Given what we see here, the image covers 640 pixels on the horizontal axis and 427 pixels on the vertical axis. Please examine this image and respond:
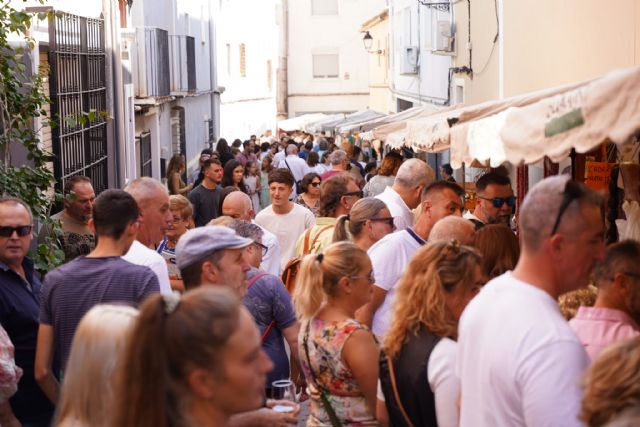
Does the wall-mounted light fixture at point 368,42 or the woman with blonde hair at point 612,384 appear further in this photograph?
the wall-mounted light fixture at point 368,42

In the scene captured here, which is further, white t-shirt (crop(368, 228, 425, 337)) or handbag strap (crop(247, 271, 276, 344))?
white t-shirt (crop(368, 228, 425, 337))

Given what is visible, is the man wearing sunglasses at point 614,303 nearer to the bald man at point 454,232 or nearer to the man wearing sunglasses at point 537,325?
the man wearing sunglasses at point 537,325

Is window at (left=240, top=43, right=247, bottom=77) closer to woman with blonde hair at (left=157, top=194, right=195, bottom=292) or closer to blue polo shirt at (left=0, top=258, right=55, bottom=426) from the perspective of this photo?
woman with blonde hair at (left=157, top=194, right=195, bottom=292)

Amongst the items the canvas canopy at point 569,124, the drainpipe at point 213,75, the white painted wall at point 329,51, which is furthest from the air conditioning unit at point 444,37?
the white painted wall at point 329,51

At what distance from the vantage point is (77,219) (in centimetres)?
895

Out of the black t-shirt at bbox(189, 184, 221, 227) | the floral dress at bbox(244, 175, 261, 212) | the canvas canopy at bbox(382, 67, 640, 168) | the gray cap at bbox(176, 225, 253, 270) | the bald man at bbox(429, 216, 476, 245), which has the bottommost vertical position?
the floral dress at bbox(244, 175, 261, 212)

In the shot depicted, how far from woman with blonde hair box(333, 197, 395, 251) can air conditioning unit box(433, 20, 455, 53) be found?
12.6m

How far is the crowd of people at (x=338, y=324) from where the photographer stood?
9.86ft

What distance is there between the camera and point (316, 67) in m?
54.5

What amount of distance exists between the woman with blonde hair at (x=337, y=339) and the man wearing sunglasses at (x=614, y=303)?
1.01 metres

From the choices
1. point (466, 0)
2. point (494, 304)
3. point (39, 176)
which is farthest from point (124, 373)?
Answer: point (466, 0)

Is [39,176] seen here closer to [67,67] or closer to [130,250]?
[130,250]

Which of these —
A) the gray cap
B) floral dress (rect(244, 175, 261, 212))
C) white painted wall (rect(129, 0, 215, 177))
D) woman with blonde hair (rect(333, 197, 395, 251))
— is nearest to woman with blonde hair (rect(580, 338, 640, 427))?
the gray cap

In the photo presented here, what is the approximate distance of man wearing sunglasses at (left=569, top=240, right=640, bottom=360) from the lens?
14.4ft
